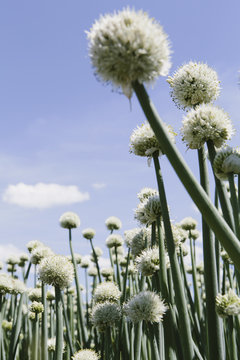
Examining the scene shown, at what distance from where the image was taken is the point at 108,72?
1.00 m

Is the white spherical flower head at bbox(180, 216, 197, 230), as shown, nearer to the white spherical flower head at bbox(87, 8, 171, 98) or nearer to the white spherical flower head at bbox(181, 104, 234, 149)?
the white spherical flower head at bbox(181, 104, 234, 149)

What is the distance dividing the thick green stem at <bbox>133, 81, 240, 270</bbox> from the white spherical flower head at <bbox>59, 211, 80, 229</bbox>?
3.20 metres

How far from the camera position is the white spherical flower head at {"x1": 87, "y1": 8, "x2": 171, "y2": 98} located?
3.09ft

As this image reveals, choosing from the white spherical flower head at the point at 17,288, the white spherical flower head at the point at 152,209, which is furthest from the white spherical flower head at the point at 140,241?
the white spherical flower head at the point at 17,288

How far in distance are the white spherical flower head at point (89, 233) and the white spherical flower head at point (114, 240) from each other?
330mm

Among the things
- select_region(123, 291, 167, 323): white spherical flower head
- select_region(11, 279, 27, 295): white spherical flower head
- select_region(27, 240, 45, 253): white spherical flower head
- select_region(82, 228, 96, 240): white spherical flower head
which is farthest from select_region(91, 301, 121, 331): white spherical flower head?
select_region(82, 228, 96, 240): white spherical flower head

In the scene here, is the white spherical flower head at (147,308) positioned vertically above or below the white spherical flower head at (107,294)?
below

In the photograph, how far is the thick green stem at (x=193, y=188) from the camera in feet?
2.92

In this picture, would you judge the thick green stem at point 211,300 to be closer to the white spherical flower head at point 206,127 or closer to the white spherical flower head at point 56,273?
the white spherical flower head at point 206,127

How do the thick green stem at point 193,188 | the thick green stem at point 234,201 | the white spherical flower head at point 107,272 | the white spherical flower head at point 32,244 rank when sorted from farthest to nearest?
the white spherical flower head at point 107,272 < the white spherical flower head at point 32,244 < the thick green stem at point 234,201 < the thick green stem at point 193,188

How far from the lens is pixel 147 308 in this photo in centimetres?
159

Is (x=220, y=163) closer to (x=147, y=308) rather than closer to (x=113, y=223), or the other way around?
(x=147, y=308)

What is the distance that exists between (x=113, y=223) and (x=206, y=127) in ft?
10.4

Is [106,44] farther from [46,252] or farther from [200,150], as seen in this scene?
[46,252]
